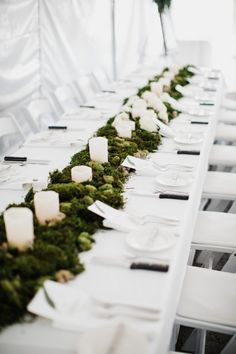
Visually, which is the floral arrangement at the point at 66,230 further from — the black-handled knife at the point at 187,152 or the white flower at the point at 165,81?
the white flower at the point at 165,81

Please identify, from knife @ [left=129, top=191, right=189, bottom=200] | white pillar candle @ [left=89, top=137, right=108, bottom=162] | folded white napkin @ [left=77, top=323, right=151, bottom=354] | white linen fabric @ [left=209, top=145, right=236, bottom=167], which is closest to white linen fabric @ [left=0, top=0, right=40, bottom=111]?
white linen fabric @ [left=209, top=145, right=236, bottom=167]

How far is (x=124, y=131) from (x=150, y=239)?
49.6 inches

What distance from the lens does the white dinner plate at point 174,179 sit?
2.13 meters

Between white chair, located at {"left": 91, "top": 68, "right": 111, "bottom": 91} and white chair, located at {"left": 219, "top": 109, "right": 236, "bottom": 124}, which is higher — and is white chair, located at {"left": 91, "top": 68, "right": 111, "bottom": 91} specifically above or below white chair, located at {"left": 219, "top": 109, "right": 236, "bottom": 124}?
above

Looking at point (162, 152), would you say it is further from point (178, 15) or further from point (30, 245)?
point (178, 15)

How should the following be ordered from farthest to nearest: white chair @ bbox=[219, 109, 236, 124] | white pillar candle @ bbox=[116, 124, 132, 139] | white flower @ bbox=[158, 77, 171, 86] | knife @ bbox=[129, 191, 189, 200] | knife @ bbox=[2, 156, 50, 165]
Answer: white chair @ bbox=[219, 109, 236, 124]
white flower @ bbox=[158, 77, 171, 86]
white pillar candle @ bbox=[116, 124, 132, 139]
knife @ bbox=[2, 156, 50, 165]
knife @ bbox=[129, 191, 189, 200]

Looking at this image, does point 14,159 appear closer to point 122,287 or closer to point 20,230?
point 20,230

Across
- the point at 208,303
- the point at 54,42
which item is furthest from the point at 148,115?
the point at 54,42

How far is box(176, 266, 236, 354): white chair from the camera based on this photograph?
5.76 feet

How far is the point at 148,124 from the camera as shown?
2.91m

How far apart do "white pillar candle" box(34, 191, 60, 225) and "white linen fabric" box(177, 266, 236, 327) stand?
2.12ft

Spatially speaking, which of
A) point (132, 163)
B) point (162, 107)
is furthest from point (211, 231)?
point (162, 107)

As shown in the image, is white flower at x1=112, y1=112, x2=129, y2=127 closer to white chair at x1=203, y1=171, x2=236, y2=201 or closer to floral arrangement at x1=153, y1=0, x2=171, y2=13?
white chair at x1=203, y1=171, x2=236, y2=201

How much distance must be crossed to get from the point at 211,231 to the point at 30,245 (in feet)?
3.97
